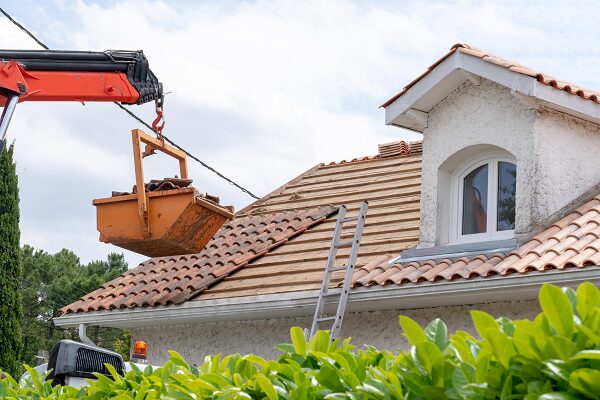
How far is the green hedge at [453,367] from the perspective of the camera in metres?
3.14

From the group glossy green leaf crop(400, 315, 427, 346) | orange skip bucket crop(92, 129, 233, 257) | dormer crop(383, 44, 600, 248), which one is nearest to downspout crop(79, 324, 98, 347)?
orange skip bucket crop(92, 129, 233, 257)

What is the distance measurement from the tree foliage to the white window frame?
39.7 meters

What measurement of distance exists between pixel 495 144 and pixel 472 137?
36 centimetres

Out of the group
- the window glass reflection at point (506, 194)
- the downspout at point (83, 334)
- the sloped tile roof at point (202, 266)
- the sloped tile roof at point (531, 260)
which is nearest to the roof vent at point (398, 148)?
the sloped tile roof at point (202, 266)

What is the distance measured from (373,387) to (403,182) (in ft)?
35.9

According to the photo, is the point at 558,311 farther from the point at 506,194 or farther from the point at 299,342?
the point at 506,194

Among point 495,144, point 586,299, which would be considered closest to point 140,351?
point 495,144

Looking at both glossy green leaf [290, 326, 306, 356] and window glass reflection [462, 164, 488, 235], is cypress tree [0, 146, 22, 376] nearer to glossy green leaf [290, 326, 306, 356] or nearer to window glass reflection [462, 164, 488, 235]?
window glass reflection [462, 164, 488, 235]

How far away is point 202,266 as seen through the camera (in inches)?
550

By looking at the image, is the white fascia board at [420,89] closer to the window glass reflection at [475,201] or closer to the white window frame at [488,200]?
the white window frame at [488,200]

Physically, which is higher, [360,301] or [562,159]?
[562,159]

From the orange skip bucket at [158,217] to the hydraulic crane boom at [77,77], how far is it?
543mm

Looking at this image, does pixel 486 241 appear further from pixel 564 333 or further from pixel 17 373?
pixel 17 373

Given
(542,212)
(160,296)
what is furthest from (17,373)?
(542,212)
